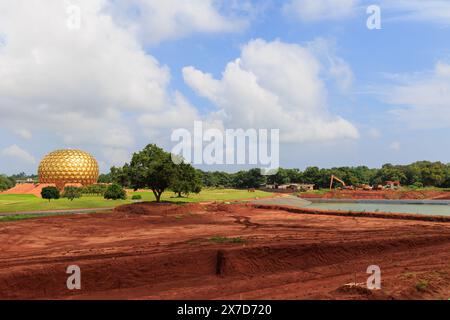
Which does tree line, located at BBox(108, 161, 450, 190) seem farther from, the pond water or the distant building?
the pond water

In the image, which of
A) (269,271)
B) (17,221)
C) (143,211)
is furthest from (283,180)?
(269,271)

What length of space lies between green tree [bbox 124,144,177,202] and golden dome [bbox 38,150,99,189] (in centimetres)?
5865

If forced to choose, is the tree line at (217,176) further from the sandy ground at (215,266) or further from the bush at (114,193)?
the sandy ground at (215,266)

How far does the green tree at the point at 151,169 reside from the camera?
48844 mm

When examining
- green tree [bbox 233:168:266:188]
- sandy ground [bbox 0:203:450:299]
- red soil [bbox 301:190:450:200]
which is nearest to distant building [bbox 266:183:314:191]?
green tree [bbox 233:168:266:188]

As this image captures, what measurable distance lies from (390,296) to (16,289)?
575 inches

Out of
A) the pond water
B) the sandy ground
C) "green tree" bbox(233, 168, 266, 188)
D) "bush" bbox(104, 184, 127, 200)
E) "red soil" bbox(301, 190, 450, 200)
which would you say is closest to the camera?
the sandy ground

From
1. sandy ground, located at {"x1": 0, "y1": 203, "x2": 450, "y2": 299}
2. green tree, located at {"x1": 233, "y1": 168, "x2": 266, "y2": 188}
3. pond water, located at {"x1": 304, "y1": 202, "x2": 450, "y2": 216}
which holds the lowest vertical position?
pond water, located at {"x1": 304, "y1": 202, "x2": 450, "y2": 216}

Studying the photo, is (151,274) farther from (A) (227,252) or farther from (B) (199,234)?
(B) (199,234)

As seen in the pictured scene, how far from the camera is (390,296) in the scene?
11305 mm

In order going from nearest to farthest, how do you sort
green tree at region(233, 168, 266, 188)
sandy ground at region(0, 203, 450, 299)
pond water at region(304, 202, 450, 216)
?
1. sandy ground at region(0, 203, 450, 299)
2. pond water at region(304, 202, 450, 216)
3. green tree at region(233, 168, 266, 188)

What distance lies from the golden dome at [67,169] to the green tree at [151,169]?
5865 cm

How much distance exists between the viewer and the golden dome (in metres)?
101

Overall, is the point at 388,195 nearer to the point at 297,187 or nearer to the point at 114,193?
the point at 297,187
